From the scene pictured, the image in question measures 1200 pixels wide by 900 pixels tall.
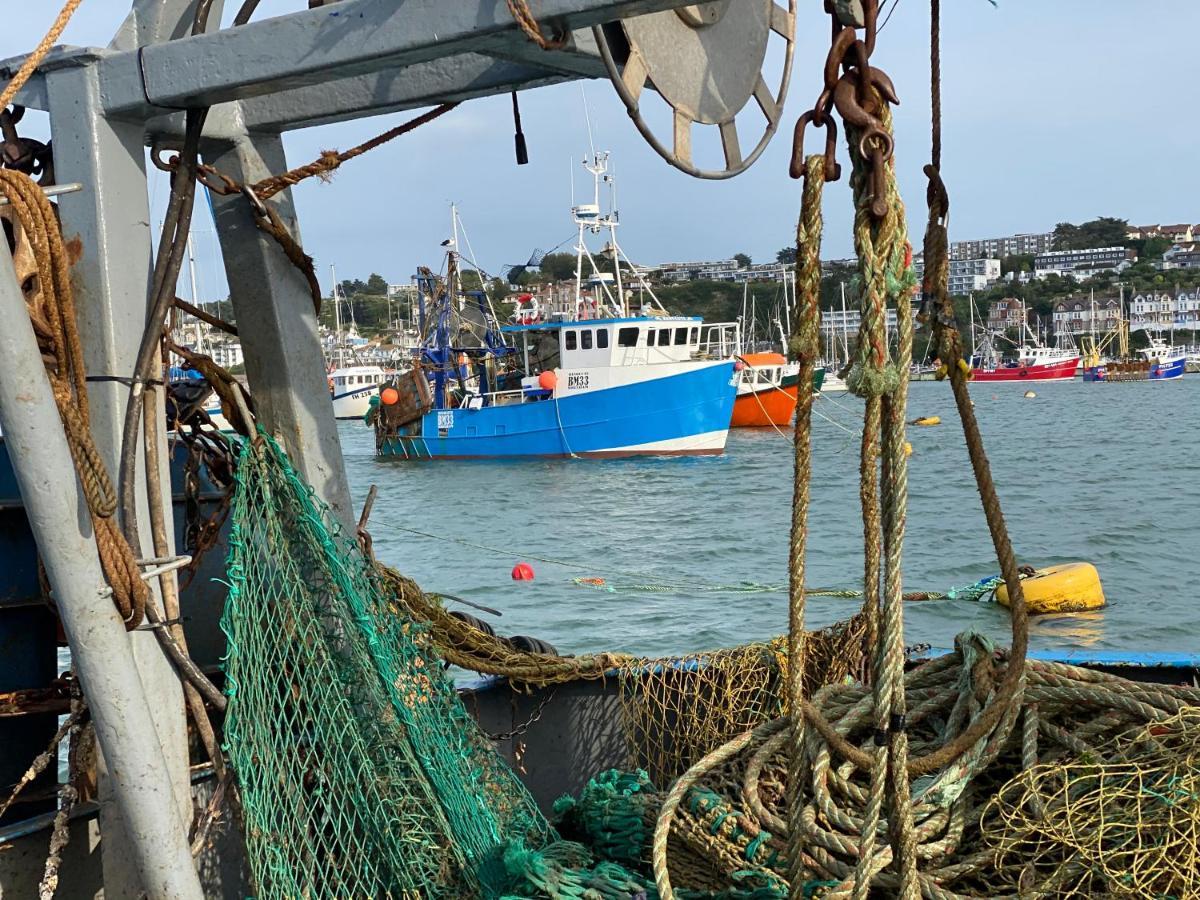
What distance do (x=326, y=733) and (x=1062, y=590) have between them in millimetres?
11917

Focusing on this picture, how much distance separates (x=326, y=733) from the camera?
138 inches

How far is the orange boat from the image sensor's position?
4791 cm

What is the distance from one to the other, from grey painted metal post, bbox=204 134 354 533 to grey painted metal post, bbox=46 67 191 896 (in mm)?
546

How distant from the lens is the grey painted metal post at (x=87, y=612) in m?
2.88

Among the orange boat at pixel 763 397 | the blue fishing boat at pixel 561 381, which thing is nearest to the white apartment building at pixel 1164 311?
the orange boat at pixel 763 397

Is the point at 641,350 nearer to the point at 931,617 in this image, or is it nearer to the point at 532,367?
the point at 532,367

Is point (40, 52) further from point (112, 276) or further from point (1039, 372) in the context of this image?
point (1039, 372)

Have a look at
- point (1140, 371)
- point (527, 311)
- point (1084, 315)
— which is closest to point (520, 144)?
point (527, 311)

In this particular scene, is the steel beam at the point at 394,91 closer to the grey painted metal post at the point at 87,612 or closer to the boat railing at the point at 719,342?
the grey painted metal post at the point at 87,612

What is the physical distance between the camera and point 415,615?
4.95 m

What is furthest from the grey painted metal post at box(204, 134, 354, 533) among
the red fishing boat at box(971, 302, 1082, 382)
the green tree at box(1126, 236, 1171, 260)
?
the green tree at box(1126, 236, 1171, 260)

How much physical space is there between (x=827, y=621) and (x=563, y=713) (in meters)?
10.1

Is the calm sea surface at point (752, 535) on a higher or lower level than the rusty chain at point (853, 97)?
lower

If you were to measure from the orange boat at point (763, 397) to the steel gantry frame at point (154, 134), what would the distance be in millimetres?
43624
